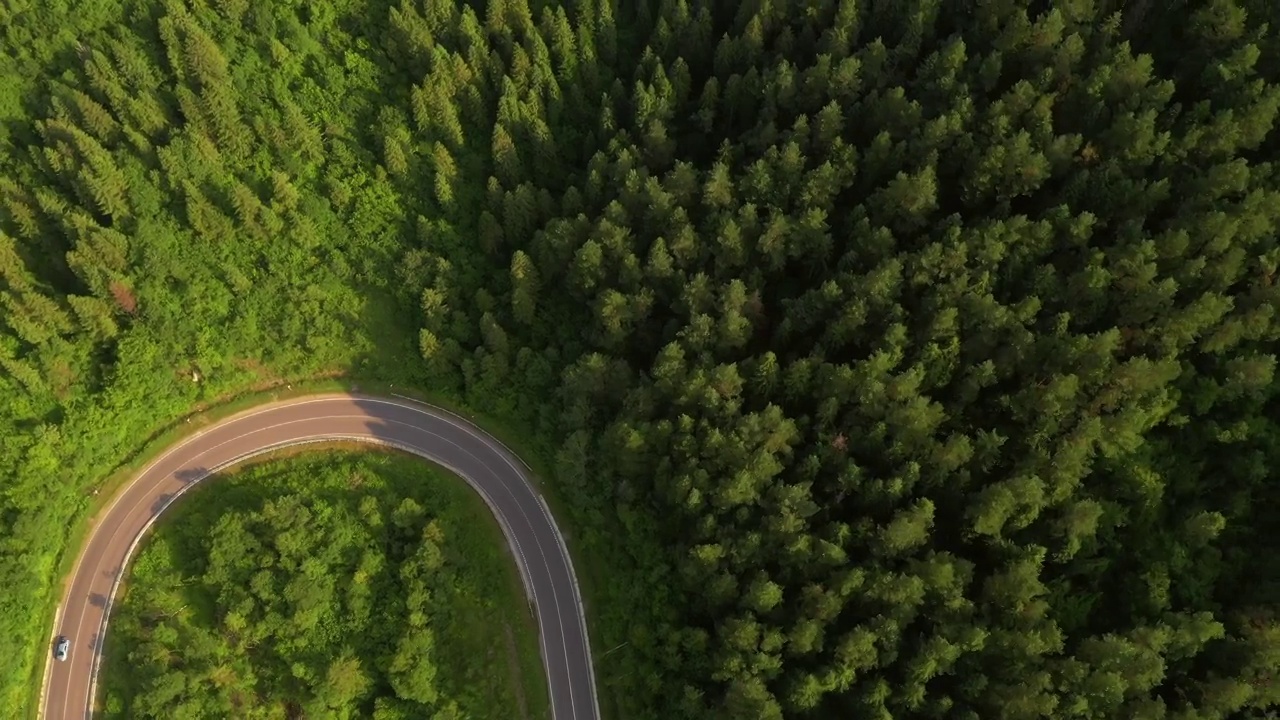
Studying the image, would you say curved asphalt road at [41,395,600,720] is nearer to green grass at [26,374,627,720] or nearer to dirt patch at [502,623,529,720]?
green grass at [26,374,627,720]

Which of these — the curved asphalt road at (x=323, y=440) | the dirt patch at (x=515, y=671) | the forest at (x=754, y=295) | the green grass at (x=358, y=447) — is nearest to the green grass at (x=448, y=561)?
the dirt patch at (x=515, y=671)

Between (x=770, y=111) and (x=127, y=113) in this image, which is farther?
(x=127, y=113)

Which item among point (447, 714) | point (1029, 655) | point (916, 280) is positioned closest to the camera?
point (1029, 655)

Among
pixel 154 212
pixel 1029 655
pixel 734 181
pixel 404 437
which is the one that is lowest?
pixel 1029 655

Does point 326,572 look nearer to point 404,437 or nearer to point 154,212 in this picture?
point 404,437

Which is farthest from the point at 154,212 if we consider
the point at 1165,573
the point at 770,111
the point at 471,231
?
the point at 1165,573

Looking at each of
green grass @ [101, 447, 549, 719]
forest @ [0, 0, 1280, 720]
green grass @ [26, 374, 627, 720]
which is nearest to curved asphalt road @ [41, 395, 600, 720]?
green grass @ [26, 374, 627, 720]

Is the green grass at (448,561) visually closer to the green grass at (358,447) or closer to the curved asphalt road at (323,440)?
the curved asphalt road at (323,440)
